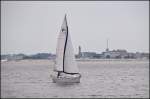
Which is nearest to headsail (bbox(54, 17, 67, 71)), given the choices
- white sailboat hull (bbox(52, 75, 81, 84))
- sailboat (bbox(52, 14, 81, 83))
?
sailboat (bbox(52, 14, 81, 83))

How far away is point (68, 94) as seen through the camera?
52.6 meters

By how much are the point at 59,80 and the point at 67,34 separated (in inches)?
304

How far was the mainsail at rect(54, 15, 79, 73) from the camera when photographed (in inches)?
2635

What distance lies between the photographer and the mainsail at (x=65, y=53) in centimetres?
6694

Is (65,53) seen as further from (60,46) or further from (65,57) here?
(60,46)

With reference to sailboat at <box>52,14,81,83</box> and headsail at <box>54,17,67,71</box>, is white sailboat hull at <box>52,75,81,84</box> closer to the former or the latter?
sailboat at <box>52,14,81,83</box>

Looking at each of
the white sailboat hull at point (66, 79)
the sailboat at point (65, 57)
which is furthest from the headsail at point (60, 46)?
the white sailboat hull at point (66, 79)

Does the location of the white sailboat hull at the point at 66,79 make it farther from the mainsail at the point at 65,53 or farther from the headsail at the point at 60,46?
the headsail at the point at 60,46

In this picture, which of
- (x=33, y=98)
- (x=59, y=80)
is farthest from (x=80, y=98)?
(x=59, y=80)

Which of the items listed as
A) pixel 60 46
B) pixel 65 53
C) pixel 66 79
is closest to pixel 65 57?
pixel 65 53

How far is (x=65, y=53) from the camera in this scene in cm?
6725

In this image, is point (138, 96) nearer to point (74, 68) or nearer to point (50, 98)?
point (50, 98)

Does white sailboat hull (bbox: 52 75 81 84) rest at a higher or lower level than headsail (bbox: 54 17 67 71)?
lower

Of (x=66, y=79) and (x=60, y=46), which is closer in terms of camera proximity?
(x=66, y=79)
